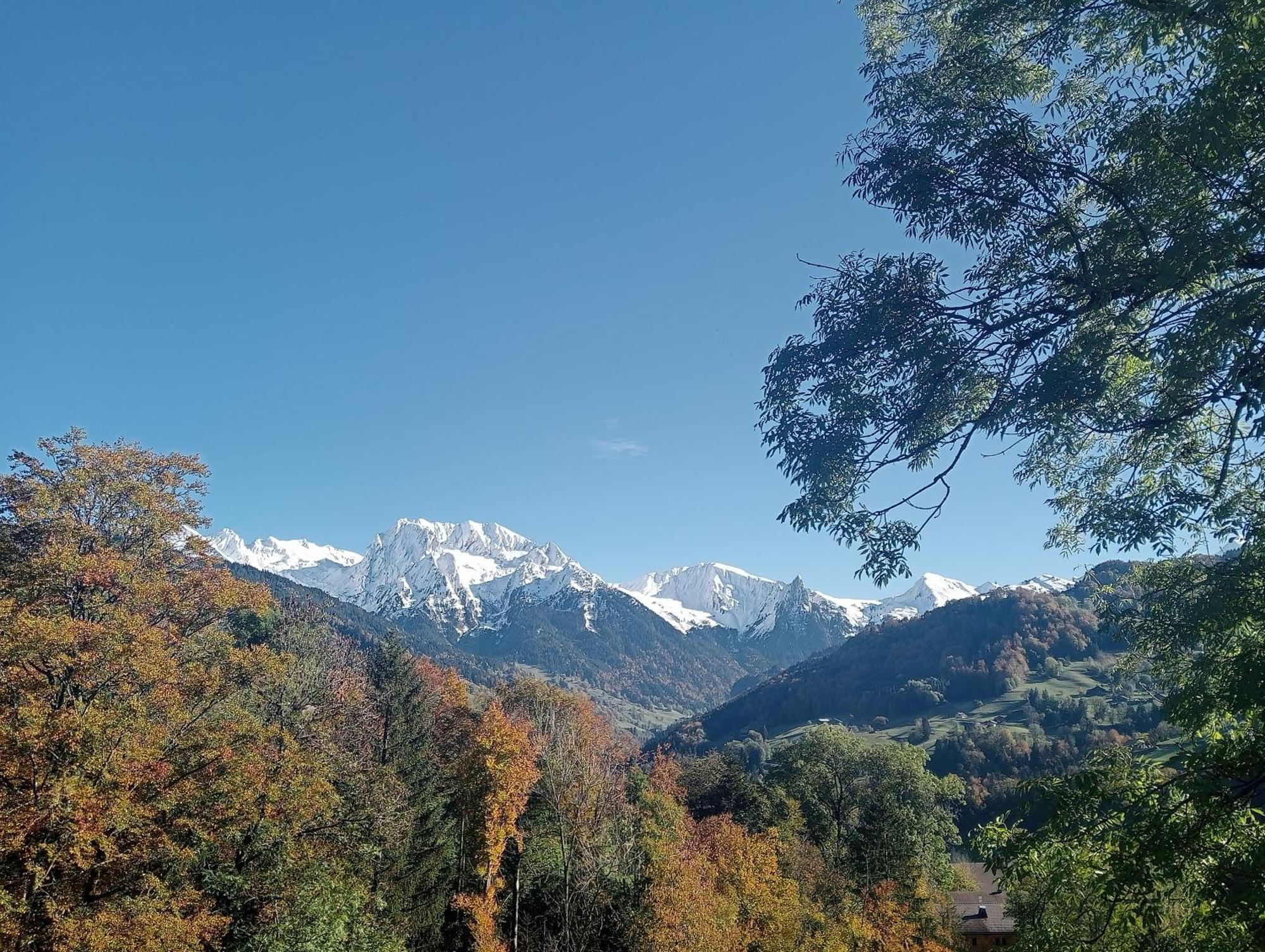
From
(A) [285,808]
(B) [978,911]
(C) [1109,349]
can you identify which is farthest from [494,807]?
(B) [978,911]

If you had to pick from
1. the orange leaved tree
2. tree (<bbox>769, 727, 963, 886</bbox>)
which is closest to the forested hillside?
tree (<bbox>769, 727, 963, 886</bbox>)

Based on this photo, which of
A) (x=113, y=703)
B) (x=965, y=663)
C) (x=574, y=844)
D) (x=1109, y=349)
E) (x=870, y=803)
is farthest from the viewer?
(x=965, y=663)

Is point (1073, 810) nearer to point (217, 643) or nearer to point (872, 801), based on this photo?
point (217, 643)

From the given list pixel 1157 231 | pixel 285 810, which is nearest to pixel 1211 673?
pixel 1157 231

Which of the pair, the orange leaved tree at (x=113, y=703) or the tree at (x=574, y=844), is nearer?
the orange leaved tree at (x=113, y=703)

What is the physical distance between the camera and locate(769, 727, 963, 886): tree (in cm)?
3788

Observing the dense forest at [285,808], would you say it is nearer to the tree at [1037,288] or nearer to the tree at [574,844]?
the tree at [574,844]

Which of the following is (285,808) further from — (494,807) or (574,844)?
(574,844)

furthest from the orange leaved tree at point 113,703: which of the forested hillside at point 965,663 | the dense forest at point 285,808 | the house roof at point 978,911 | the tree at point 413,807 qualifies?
the forested hillside at point 965,663

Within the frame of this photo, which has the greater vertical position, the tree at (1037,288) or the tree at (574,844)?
the tree at (1037,288)

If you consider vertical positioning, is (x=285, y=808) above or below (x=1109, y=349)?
below

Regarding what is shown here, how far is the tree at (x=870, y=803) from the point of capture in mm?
37875

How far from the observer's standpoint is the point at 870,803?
42188 mm

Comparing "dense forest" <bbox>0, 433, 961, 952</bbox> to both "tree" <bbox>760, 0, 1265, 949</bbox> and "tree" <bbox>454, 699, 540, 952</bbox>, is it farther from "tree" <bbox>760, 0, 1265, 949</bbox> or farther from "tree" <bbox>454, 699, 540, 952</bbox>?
"tree" <bbox>760, 0, 1265, 949</bbox>
